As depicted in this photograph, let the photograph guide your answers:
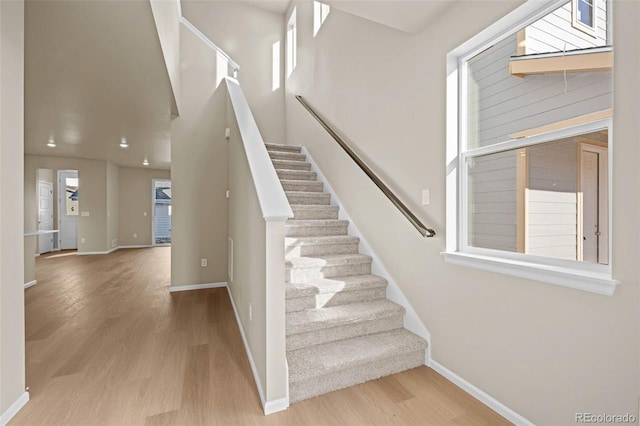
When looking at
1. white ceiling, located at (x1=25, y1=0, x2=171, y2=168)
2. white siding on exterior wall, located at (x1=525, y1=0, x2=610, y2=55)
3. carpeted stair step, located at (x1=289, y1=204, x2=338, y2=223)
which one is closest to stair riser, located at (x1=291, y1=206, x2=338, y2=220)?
carpeted stair step, located at (x1=289, y1=204, x2=338, y2=223)

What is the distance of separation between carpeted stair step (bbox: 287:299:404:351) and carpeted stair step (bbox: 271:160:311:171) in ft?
7.93

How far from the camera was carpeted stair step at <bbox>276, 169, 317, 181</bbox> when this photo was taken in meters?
4.05

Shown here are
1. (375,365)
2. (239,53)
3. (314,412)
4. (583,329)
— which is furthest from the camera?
(239,53)

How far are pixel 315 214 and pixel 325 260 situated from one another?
32.6 inches

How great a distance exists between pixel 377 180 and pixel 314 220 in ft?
3.32

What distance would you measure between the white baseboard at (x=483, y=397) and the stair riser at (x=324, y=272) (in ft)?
3.22

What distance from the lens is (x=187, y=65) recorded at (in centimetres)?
447

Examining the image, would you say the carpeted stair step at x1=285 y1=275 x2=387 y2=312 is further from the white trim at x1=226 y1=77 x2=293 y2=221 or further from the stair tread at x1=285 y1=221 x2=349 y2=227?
the white trim at x1=226 y1=77 x2=293 y2=221

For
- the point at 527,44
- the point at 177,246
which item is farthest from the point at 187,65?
the point at 527,44

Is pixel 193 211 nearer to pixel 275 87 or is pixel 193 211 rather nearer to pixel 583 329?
pixel 275 87

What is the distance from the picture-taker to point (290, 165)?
438 centimetres

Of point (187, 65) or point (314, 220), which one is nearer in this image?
point (314, 220)

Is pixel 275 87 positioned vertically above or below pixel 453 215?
above

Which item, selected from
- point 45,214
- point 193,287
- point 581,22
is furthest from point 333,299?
point 45,214
